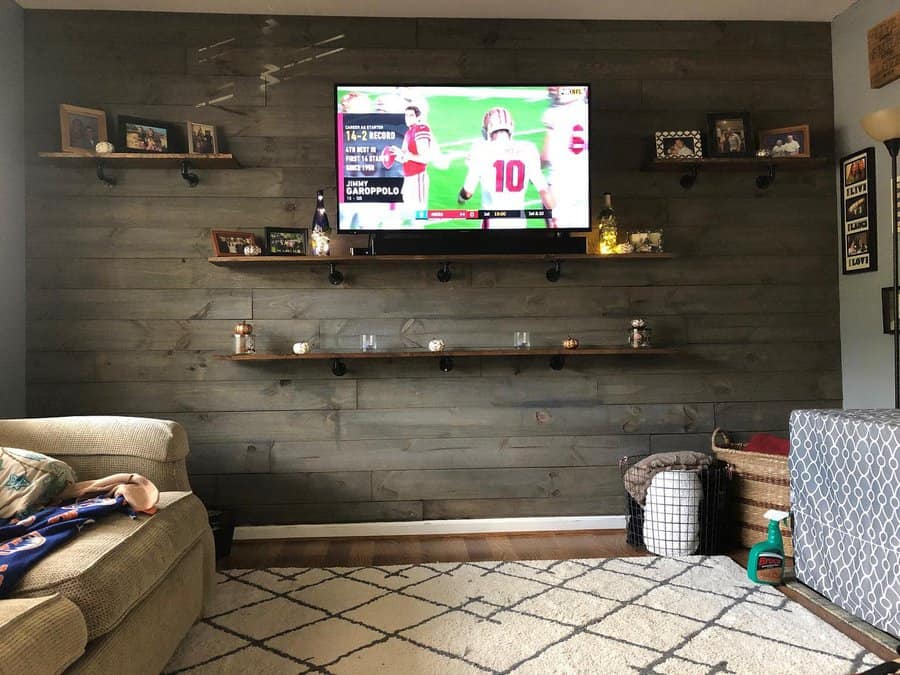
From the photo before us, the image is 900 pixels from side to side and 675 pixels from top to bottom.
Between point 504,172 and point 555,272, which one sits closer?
point 504,172

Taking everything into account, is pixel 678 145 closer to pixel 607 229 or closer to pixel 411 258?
pixel 607 229

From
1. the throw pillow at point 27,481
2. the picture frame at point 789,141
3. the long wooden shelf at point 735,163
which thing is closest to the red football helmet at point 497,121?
the long wooden shelf at point 735,163

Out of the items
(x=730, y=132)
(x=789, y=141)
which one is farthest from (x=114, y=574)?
(x=789, y=141)

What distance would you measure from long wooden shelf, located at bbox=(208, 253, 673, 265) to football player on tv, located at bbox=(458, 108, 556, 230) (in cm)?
15

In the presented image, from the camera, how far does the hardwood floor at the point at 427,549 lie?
301 centimetres

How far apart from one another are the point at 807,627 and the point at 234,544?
7.94 ft

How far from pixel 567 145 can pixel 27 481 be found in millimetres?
2543

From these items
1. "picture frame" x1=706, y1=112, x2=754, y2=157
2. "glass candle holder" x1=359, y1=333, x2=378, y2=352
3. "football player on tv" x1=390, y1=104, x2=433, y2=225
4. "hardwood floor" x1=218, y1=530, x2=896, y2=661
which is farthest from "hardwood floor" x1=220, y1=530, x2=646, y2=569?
"picture frame" x1=706, y1=112, x2=754, y2=157

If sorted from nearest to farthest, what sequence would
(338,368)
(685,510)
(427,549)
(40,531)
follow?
(40,531), (685,510), (427,549), (338,368)

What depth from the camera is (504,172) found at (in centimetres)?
324

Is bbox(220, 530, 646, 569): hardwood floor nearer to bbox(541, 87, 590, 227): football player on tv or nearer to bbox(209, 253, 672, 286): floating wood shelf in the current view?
bbox(209, 253, 672, 286): floating wood shelf

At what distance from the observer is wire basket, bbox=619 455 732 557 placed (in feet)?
9.83

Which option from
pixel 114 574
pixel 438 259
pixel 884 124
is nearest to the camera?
pixel 114 574

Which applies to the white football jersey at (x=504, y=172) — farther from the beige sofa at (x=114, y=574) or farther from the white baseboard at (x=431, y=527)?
the beige sofa at (x=114, y=574)
